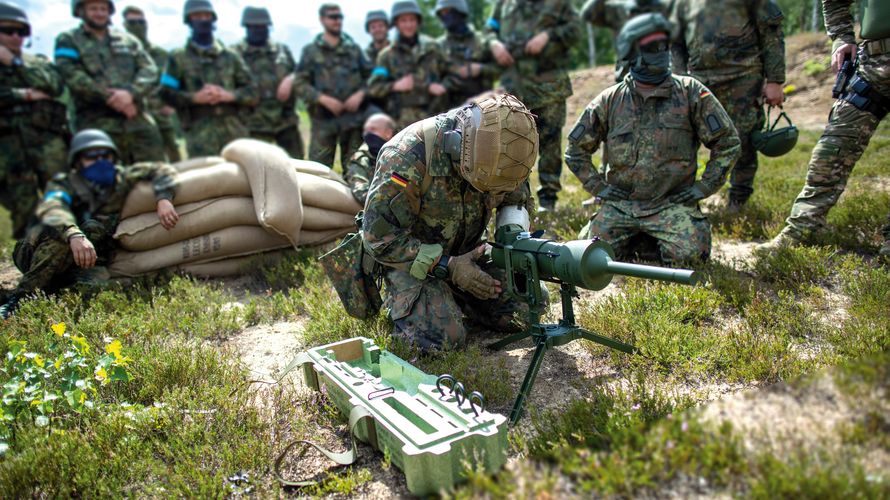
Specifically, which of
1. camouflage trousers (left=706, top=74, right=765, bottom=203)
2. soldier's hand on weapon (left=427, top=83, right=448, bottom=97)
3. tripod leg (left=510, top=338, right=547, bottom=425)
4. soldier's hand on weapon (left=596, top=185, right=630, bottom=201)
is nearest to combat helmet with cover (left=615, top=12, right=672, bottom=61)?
soldier's hand on weapon (left=596, top=185, right=630, bottom=201)

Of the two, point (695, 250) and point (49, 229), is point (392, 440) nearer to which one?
point (695, 250)

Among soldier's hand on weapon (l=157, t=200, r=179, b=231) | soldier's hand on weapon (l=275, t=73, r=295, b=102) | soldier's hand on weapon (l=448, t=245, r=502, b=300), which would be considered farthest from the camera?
soldier's hand on weapon (l=275, t=73, r=295, b=102)

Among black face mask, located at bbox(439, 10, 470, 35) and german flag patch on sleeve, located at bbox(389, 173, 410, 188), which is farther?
black face mask, located at bbox(439, 10, 470, 35)

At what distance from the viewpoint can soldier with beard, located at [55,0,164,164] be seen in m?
7.12

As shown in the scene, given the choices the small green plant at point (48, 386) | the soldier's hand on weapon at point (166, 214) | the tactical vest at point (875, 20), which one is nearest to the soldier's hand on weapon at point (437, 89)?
the soldier's hand on weapon at point (166, 214)

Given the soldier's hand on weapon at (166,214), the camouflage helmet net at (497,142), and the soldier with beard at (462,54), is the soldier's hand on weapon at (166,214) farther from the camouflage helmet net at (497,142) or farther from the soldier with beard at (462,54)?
the soldier with beard at (462,54)

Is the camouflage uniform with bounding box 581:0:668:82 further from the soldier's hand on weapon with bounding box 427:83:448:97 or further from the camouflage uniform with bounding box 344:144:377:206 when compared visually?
the camouflage uniform with bounding box 344:144:377:206

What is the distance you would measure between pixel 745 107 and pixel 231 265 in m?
5.16

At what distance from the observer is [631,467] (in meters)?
1.61

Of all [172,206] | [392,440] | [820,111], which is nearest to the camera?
[392,440]

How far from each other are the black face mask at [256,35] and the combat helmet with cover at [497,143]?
6.39 metres

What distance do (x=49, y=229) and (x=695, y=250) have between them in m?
5.22

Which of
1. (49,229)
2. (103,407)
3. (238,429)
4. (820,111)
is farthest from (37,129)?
(820,111)

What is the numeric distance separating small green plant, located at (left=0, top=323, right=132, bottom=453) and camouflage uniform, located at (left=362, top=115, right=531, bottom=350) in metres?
1.49
